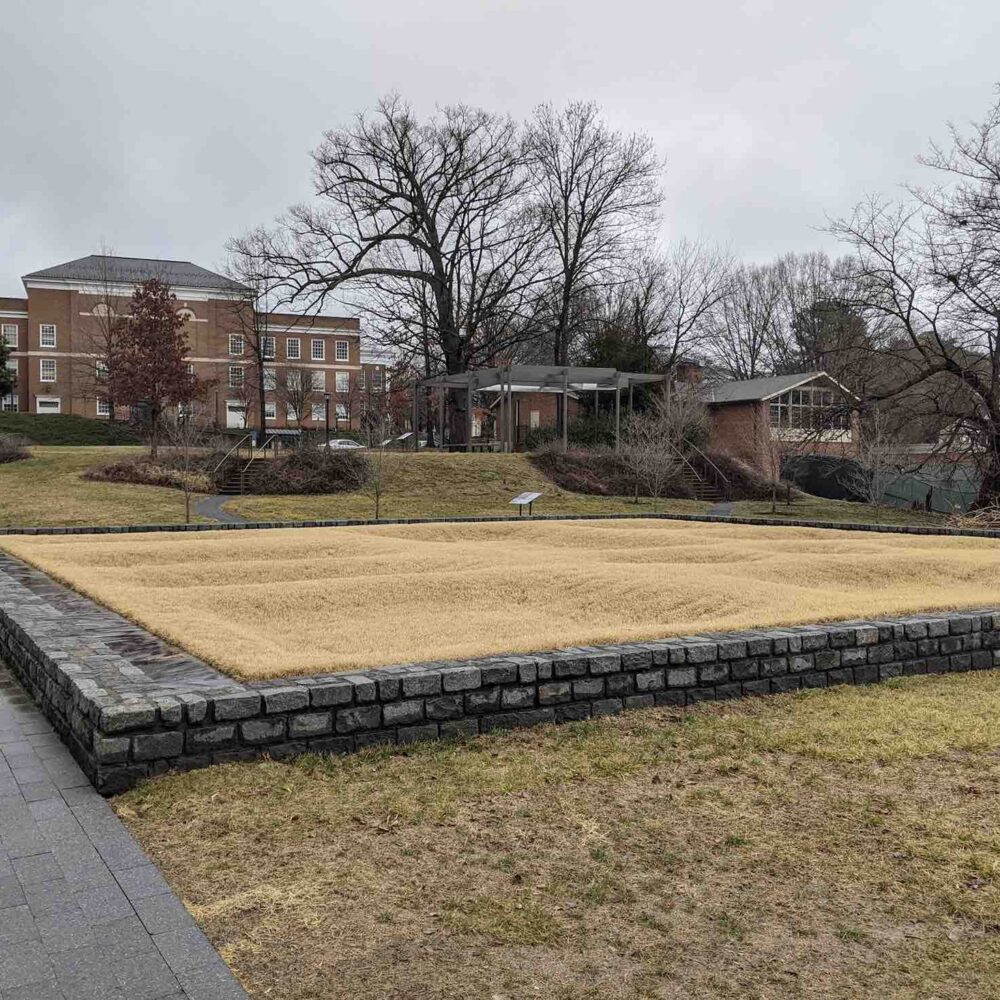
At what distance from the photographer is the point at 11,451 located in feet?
87.0

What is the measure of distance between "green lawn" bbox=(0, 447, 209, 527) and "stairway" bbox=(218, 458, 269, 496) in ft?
6.24

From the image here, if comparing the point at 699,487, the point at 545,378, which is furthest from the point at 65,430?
the point at 699,487

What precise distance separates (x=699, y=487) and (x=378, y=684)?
27202 millimetres

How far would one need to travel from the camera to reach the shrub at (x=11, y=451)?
26.3 meters

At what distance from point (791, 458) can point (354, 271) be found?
16.8 metres

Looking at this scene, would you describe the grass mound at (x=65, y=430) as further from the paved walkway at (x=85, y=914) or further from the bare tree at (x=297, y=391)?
the paved walkway at (x=85, y=914)

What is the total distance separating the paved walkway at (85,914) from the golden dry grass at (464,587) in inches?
49.8

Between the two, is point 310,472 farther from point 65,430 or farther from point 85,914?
point 65,430

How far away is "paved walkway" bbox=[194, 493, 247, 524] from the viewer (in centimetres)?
1975

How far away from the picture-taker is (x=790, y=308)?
50281 millimetres

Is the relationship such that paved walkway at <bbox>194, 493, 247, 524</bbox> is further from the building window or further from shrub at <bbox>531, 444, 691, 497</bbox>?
the building window

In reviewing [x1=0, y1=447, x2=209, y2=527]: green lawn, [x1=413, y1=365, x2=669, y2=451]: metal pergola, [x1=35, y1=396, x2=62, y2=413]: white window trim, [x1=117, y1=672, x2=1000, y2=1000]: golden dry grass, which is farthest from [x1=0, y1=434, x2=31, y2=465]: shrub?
[x1=35, y1=396, x2=62, y2=413]: white window trim

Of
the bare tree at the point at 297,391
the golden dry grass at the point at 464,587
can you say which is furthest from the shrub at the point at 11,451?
the bare tree at the point at 297,391

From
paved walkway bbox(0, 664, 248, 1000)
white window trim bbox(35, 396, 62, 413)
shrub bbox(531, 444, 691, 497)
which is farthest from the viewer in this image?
white window trim bbox(35, 396, 62, 413)
